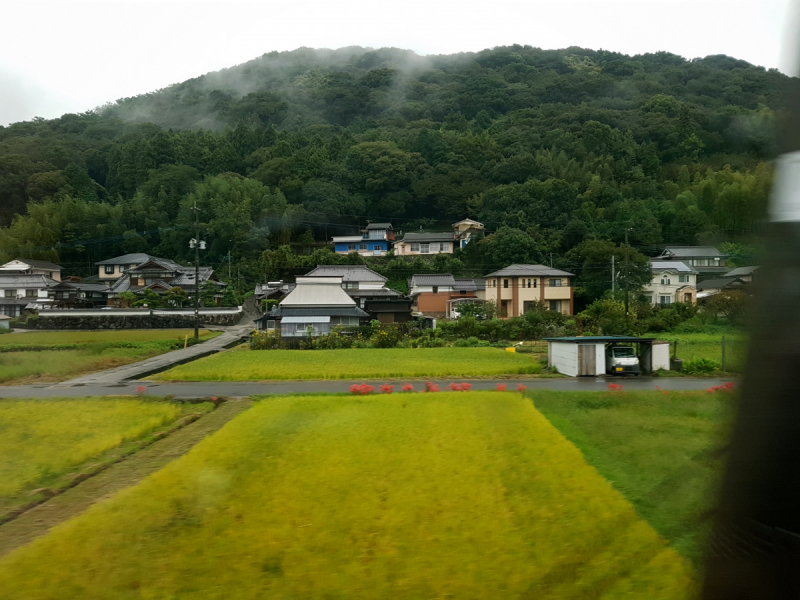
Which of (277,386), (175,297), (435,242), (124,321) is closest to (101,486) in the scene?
(277,386)

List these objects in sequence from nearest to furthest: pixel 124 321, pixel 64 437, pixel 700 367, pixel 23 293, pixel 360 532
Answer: pixel 360 532 < pixel 64 437 < pixel 700 367 < pixel 124 321 < pixel 23 293

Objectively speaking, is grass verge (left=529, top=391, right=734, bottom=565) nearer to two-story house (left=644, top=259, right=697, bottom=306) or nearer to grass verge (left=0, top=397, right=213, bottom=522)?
grass verge (left=0, top=397, right=213, bottom=522)

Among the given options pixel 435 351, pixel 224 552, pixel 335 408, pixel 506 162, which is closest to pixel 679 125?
pixel 506 162

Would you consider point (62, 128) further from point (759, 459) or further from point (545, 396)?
point (759, 459)

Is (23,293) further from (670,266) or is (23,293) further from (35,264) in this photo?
(670,266)

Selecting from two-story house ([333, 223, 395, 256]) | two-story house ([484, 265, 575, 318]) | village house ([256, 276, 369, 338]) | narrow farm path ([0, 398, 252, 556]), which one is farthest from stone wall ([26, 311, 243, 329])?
narrow farm path ([0, 398, 252, 556])

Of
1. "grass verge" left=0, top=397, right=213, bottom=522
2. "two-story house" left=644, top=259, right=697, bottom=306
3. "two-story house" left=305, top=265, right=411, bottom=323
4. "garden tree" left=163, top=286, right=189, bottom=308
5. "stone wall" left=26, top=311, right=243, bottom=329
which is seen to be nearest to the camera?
"grass verge" left=0, top=397, right=213, bottom=522

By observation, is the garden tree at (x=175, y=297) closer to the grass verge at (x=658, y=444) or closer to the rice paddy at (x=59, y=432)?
the rice paddy at (x=59, y=432)
